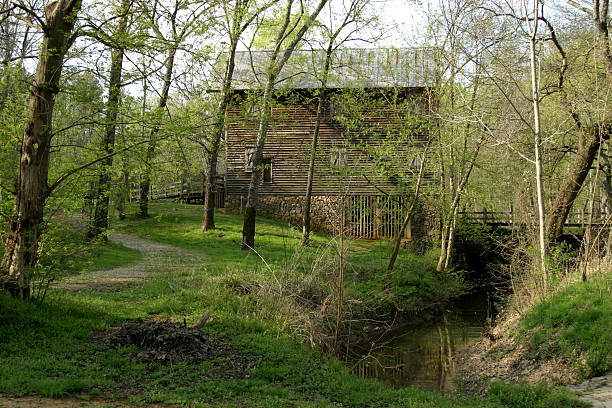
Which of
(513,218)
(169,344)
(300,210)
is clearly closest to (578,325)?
(513,218)

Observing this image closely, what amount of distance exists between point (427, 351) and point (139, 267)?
8826 millimetres

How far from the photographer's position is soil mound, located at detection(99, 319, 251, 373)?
24.9ft

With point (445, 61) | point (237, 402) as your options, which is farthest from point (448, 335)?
point (445, 61)

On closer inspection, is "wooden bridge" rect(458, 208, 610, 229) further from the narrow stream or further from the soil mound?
the soil mound

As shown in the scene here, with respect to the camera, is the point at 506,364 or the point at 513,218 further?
the point at 513,218

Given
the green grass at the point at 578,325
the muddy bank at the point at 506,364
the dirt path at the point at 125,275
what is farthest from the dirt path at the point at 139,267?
the green grass at the point at 578,325

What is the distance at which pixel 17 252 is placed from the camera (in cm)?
836

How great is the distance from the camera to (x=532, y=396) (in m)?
7.07

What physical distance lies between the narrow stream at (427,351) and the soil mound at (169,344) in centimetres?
262

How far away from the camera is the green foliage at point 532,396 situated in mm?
6699

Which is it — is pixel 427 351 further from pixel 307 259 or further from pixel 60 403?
pixel 60 403

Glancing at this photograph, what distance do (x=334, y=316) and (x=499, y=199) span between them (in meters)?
14.1

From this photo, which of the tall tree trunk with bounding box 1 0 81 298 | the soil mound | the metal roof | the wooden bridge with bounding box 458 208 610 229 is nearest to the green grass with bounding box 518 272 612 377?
the wooden bridge with bounding box 458 208 610 229

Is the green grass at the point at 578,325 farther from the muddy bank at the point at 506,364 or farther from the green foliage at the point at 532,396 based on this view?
the green foliage at the point at 532,396
